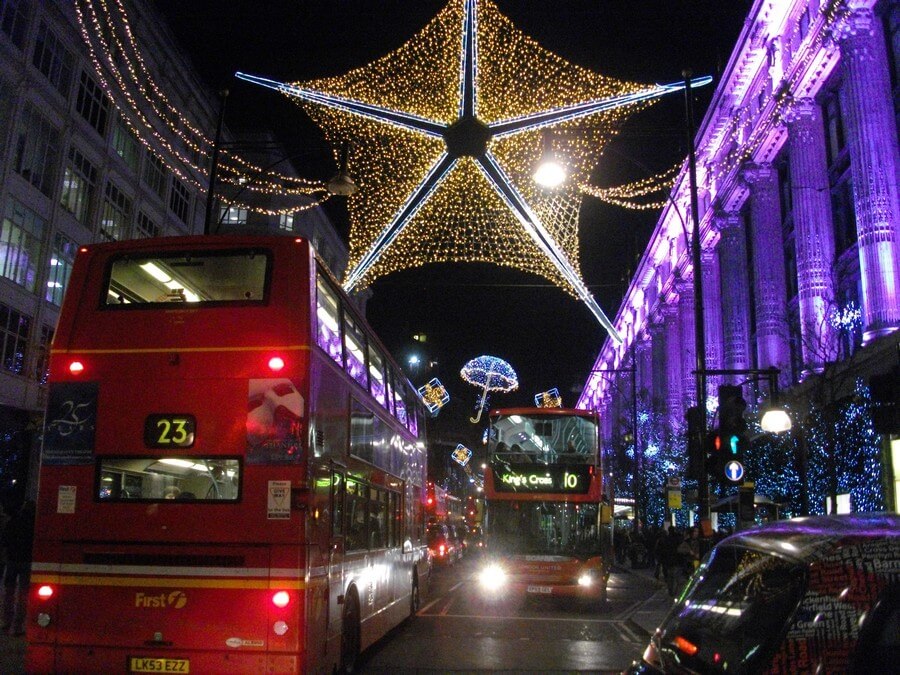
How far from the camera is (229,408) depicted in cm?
795

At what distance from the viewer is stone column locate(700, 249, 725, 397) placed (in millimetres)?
44188

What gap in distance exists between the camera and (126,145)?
33.9 metres

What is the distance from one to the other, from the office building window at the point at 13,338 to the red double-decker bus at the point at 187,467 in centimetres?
1916

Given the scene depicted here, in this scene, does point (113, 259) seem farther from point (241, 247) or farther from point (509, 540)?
point (509, 540)

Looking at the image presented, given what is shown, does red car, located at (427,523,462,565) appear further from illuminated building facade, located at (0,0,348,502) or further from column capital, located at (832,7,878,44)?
column capital, located at (832,7,878,44)

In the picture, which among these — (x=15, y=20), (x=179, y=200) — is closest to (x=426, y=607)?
(x=15, y=20)

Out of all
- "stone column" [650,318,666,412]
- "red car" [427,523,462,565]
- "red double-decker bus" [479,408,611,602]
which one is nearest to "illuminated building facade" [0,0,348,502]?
"red double-decker bus" [479,408,611,602]

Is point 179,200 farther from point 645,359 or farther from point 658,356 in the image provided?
point 645,359

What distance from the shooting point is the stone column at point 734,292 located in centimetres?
3934

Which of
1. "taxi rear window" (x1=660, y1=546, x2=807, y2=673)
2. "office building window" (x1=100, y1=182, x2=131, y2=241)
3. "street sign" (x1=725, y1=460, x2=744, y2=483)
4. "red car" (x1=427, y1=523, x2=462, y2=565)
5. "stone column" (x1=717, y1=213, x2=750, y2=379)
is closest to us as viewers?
"taxi rear window" (x1=660, y1=546, x2=807, y2=673)

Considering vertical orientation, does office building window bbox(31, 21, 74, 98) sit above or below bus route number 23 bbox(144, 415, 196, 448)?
above

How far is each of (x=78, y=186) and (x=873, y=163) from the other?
1003 inches

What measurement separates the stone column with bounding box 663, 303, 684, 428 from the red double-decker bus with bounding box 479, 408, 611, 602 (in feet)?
103

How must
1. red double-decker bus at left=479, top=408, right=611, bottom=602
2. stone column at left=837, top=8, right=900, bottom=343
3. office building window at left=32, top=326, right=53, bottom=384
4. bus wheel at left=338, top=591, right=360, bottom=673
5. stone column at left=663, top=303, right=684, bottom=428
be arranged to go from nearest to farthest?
bus wheel at left=338, top=591, right=360, bottom=673 < red double-decker bus at left=479, top=408, right=611, bottom=602 < stone column at left=837, top=8, right=900, bottom=343 < office building window at left=32, top=326, right=53, bottom=384 < stone column at left=663, top=303, right=684, bottom=428
